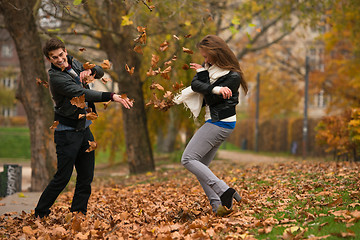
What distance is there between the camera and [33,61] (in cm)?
964

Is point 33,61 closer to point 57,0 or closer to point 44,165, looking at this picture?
point 44,165

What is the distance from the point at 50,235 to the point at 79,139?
1090mm

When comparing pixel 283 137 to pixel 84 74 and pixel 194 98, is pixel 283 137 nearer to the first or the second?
pixel 194 98

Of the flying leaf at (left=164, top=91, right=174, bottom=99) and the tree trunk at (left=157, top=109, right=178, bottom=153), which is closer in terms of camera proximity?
the flying leaf at (left=164, top=91, right=174, bottom=99)

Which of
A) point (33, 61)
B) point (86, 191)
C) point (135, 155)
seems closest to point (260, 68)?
point (135, 155)

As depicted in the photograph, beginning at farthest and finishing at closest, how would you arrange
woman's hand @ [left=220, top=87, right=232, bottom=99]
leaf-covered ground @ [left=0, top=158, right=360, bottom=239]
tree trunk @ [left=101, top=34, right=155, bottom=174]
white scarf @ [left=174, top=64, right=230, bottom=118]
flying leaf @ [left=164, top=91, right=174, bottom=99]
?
tree trunk @ [left=101, top=34, right=155, bottom=174] → flying leaf @ [left=164, top=91, right=174, bottom=99] → white scarf @ [left=174, top=64, right=230, bottom=118] → woman's hand @ [left=220, top=87, right=232, bottom=99] → leaf-covered ground @ [left=0, top=158, right=360, bottom=239]

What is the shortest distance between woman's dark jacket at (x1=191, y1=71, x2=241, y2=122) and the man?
0.79 meters

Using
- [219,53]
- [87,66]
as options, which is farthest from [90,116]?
[219,53]

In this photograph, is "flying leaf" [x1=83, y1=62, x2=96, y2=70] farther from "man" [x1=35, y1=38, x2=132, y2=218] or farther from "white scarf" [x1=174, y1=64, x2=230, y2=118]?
"white scarf" [x1=174, y1=64, x2=230, y2=118]

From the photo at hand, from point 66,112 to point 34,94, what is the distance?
4.96m

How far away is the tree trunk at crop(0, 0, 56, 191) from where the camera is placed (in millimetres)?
9547

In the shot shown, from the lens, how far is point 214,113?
4930 millimetres

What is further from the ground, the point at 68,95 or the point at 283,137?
the point at 68,95

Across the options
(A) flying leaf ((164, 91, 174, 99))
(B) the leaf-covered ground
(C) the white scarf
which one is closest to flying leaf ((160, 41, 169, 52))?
(A) flying leaf ((164, 91, 174, 99))
